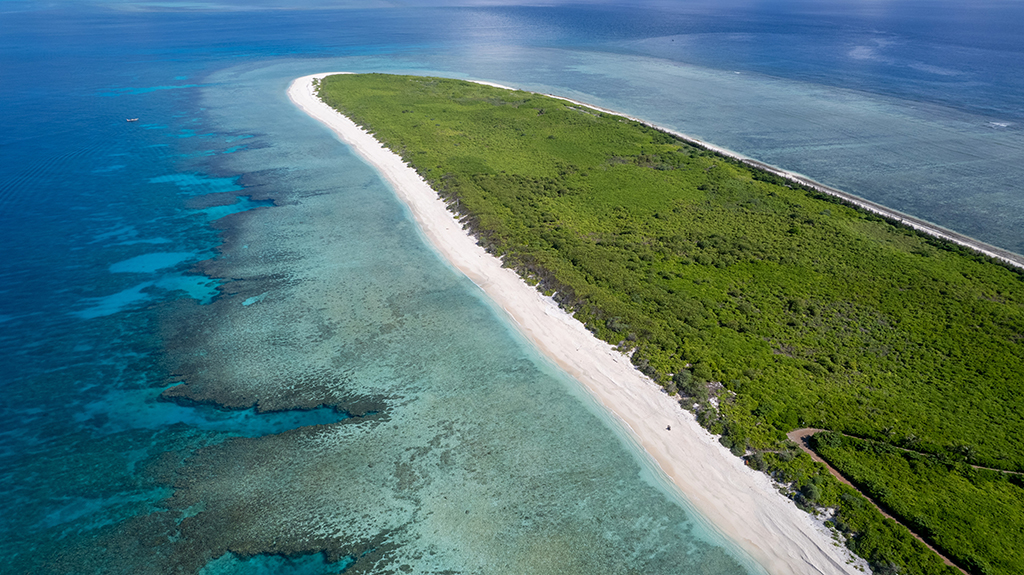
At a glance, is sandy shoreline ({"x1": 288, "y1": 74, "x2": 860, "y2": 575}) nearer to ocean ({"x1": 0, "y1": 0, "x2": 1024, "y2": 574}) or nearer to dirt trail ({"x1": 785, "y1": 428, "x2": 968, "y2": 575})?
ocean ({"x1": 0, "y1": 0, "x2": 1024, "y2": 574})

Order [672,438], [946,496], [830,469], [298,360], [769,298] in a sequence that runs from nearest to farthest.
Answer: [946,496]
[830,469]
[672,438]
[298,360]
[769,298]

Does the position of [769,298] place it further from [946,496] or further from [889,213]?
[889,213]

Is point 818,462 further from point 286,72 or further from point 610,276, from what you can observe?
point 286,72

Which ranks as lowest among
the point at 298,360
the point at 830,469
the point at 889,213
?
the point at 298,360

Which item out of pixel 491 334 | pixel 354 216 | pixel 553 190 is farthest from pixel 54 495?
pixel 553 190

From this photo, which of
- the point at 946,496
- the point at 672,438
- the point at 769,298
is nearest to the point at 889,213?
the point at 769,298

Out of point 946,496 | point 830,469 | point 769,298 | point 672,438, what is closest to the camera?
point 946,496

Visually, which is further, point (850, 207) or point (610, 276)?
point (850, 207)
